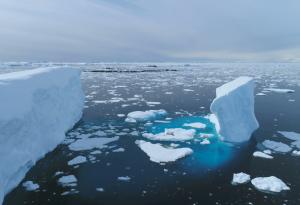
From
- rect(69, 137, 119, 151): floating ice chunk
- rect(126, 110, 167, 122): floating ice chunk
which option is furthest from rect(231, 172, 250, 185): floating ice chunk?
rect(126, 110, 167, 122): floating ice chunk

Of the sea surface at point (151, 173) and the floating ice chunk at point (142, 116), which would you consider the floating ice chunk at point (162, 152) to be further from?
the floating ice chunk at point (142, 116)

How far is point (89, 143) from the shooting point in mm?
11102

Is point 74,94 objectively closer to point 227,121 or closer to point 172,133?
point 172,133

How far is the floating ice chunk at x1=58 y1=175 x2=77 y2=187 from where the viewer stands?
7.79 m

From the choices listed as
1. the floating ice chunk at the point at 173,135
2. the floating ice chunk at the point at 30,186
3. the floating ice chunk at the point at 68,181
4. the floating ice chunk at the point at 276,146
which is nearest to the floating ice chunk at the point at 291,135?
the floating ice chunk at the point at 276,146

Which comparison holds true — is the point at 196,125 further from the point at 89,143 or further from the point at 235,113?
the point at 89,143

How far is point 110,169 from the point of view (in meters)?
8.79

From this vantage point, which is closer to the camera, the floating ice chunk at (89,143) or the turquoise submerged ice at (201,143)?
the turquoise submerged ice at (201,143)

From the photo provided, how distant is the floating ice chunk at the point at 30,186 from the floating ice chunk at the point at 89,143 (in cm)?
284

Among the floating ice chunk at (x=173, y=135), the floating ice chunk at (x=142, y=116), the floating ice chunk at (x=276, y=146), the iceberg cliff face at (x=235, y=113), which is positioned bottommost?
the floating ice chunk at (x=142, y=116)

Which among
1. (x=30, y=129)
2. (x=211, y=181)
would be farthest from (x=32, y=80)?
(x=211, y=181)

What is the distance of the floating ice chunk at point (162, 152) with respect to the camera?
9491 mm

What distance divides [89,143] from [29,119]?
293cm

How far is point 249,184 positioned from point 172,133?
4752mm
